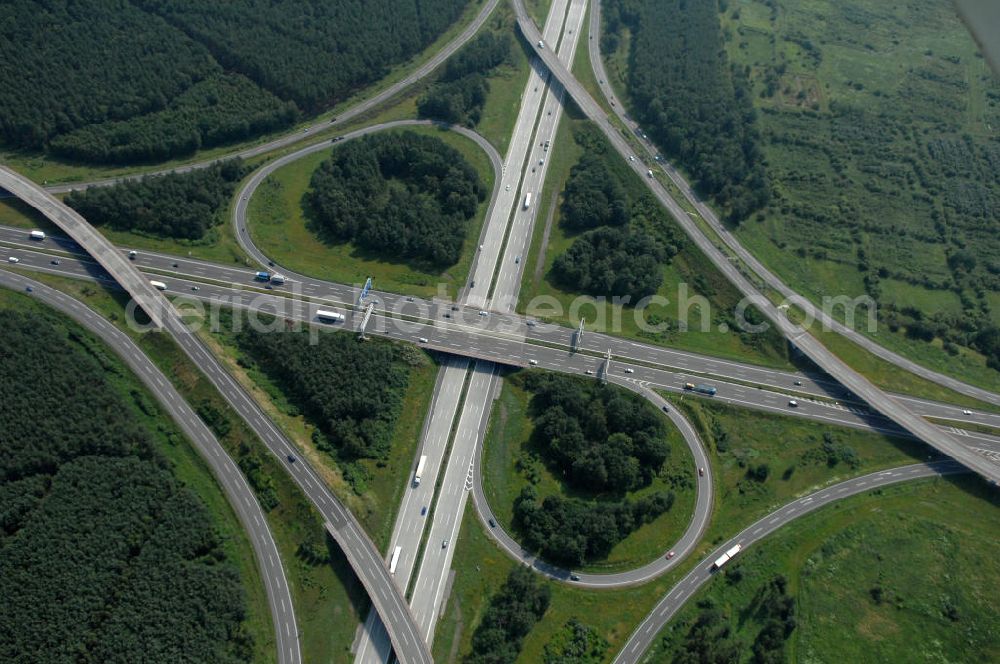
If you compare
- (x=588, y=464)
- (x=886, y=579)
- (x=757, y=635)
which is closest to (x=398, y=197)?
(x=588, y=464)

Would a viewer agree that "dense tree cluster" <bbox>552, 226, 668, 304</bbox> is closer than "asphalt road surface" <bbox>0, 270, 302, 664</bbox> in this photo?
No

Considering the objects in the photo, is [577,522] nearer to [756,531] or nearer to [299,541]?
[756,531]

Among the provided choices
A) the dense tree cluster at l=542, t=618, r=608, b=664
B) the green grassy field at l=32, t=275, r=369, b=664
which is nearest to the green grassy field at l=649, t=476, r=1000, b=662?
the dense tree cluster at l=542, t=618, r=608, b=664

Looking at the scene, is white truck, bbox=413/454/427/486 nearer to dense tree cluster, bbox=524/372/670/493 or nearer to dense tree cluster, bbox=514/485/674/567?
dense tree cluster, bbox=514/485/674/567

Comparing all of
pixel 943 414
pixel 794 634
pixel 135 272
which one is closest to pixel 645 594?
pixel 794 634

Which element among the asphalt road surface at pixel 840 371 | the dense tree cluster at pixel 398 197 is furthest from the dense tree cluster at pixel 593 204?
the dense tree cluster at pixel 398 197

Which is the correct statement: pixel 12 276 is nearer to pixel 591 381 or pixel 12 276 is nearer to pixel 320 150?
pixel 320 150

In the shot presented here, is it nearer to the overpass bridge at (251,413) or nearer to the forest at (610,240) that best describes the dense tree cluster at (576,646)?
the overpass bridge at (251,413)
